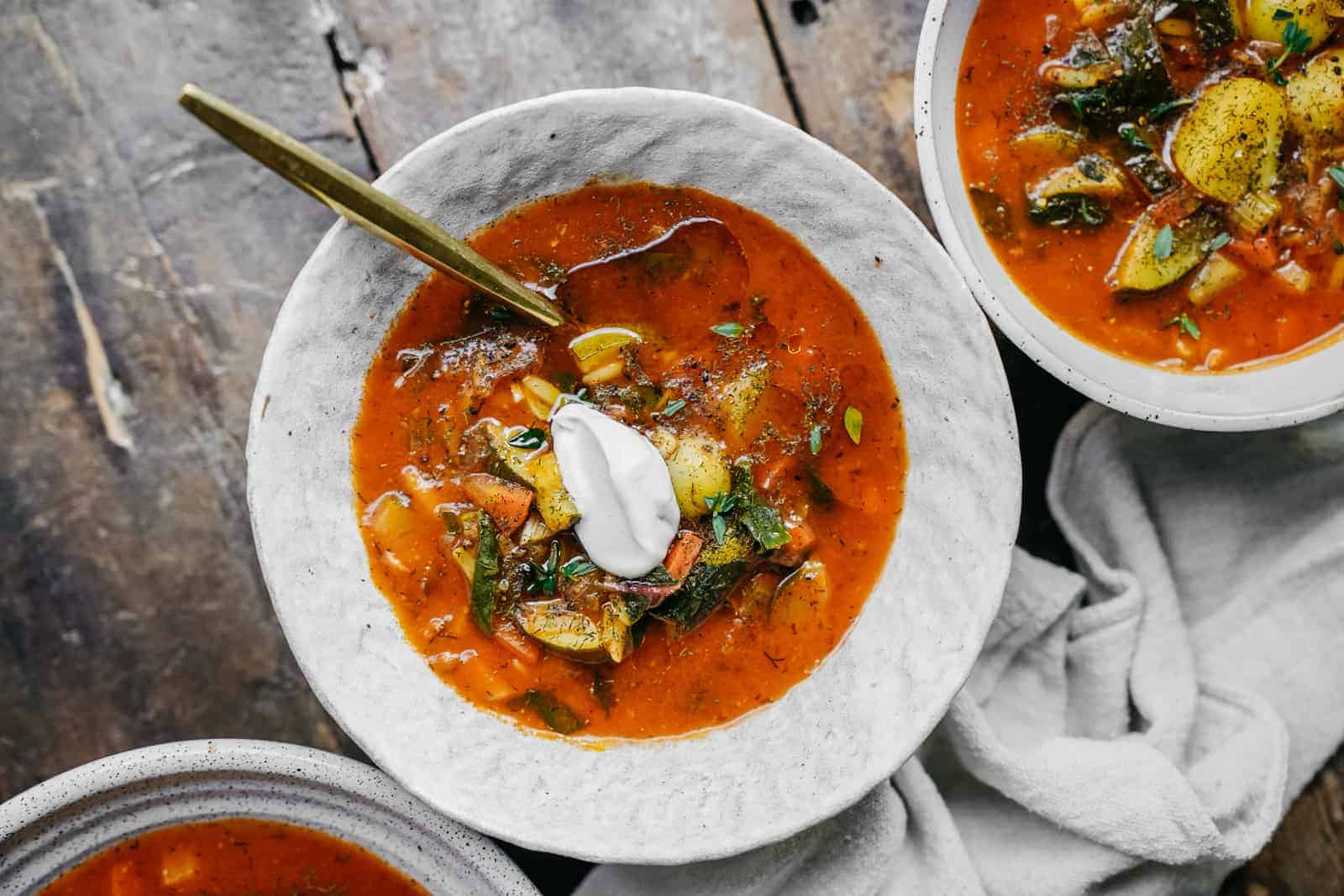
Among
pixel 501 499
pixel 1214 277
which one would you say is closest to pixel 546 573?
pixel 501 499

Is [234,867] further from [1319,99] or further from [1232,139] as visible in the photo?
[1319,99]

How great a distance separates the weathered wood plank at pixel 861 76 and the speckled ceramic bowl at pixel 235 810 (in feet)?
5.45

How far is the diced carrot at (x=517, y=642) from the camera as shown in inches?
82.3

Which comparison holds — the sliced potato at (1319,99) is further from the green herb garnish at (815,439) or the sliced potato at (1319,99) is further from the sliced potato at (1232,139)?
the green herb garnish at (815,439)

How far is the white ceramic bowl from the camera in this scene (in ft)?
6.89

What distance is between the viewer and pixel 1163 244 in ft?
7.19

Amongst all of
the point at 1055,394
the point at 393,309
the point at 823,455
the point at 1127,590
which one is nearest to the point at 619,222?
the point at 393,309

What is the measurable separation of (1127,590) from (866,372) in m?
0.88

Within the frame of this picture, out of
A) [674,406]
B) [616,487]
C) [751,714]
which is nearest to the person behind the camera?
[616,487]

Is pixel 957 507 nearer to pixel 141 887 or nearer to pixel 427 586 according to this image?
pixel 427 586

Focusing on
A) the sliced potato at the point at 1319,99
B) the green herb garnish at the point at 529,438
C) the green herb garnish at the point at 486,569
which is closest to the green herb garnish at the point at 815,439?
the green herb garnish at the point at 529,438

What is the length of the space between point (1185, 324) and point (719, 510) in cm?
106

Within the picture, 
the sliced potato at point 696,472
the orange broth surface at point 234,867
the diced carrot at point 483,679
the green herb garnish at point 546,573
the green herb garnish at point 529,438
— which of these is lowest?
the orange broth surface at point 234,867

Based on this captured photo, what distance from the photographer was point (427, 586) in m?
2.10
